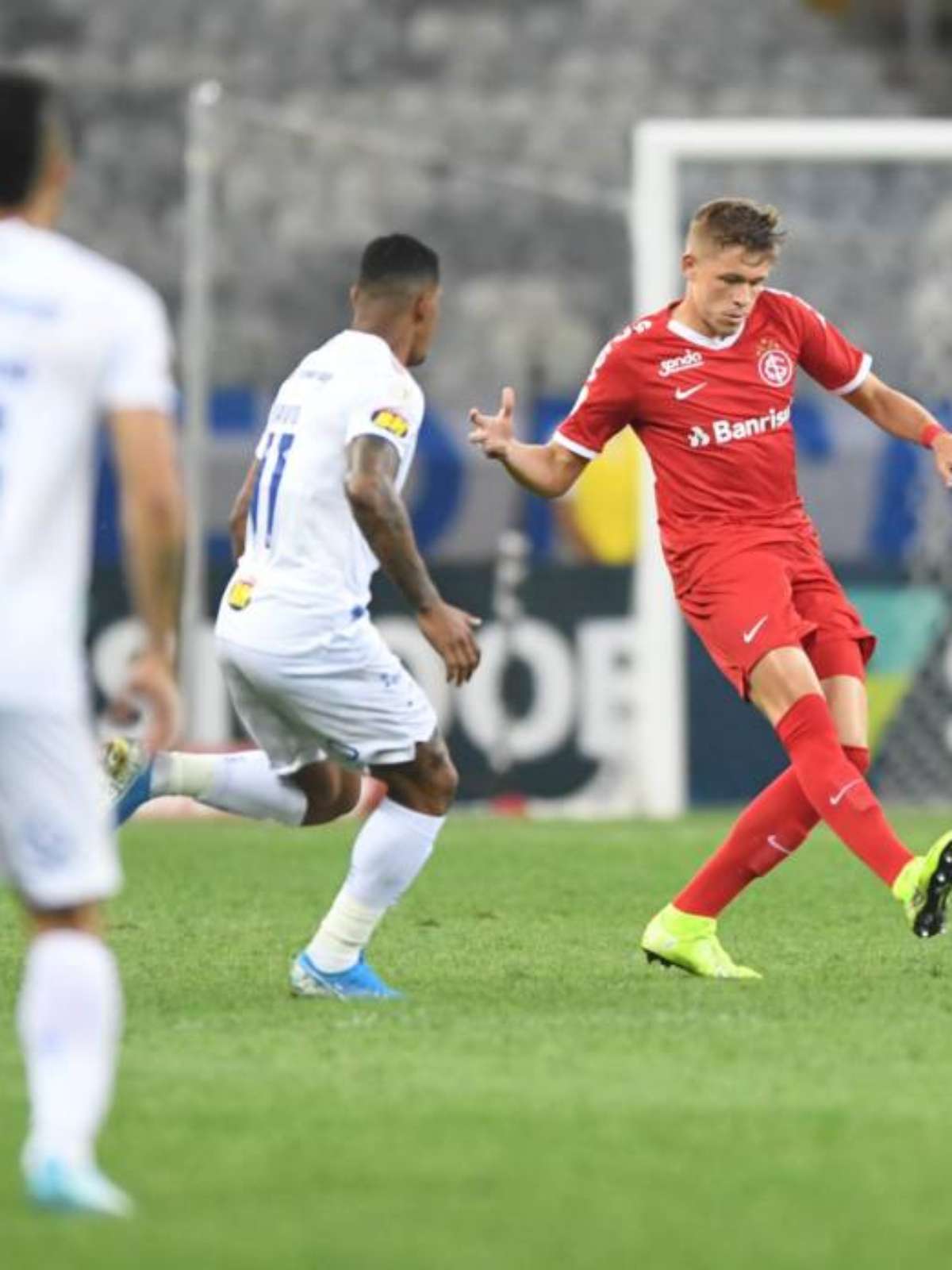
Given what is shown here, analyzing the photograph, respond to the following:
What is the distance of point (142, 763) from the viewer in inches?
336

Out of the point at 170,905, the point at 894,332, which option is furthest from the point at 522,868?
the point at 894,332

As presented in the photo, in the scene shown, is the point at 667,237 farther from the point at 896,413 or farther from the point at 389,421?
the point at 389,421

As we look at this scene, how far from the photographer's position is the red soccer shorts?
8.25m

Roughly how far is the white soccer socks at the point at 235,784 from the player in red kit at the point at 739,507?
1.06 m

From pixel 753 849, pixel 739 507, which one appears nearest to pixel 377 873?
pixel 753 849

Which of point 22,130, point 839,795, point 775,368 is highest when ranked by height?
point 22,130

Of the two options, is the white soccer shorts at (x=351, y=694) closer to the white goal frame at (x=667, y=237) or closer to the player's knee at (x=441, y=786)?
the player's knee at (x=441, y=786)

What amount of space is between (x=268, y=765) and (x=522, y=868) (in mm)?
3804

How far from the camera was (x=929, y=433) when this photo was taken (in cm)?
879

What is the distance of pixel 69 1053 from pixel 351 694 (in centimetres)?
300

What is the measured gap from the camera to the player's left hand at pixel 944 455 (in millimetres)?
8578

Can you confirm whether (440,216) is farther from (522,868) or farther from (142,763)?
(142,763)

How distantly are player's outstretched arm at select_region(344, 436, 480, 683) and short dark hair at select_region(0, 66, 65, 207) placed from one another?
94.9 inches

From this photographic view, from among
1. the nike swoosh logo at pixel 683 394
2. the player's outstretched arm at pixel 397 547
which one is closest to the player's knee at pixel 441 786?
the player's outstretched arm at pixel 397 547
